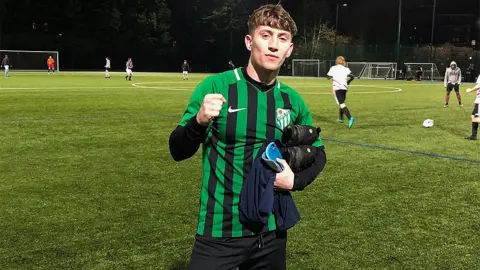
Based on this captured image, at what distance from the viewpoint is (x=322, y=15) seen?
82.7 metres

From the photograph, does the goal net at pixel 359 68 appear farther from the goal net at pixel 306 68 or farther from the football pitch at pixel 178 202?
the football pitch at pixel 178 202

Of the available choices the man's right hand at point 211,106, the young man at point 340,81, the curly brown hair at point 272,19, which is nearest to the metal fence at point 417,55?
the young man at point 340,81

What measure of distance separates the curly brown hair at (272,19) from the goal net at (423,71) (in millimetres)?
55368

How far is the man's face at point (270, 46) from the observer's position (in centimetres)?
276

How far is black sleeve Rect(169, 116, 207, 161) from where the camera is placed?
2680mm

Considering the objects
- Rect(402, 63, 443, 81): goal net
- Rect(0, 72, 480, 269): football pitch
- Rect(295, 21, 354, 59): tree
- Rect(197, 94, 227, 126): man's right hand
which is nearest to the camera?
Rect(197, 94, 227, 126): man's right hand

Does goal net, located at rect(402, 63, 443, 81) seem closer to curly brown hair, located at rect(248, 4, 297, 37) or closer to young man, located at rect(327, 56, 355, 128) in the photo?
young man, located at rect(327, 56, 355, 128)

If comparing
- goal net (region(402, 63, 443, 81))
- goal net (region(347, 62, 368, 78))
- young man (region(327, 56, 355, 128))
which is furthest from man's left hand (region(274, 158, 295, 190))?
goal net (region(347, 62, 368, 78))

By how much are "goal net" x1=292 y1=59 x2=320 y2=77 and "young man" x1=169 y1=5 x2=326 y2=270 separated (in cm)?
6181

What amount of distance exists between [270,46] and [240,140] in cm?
55

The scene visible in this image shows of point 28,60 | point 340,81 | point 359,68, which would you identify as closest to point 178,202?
point 340,81

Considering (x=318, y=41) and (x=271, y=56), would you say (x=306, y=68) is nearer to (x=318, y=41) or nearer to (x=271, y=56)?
(x=318, y=41)

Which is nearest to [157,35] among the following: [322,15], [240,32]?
[240,32]

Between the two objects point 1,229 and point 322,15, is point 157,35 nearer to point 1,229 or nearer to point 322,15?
point 322,15
